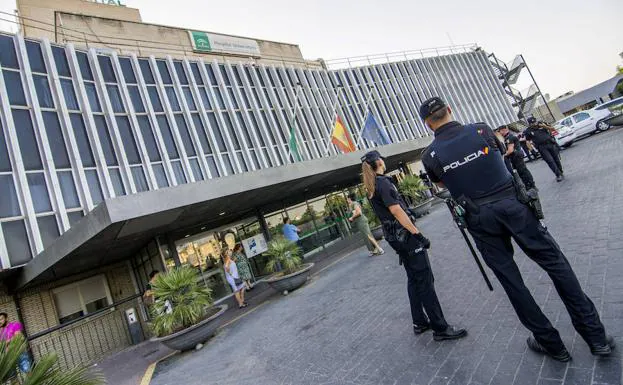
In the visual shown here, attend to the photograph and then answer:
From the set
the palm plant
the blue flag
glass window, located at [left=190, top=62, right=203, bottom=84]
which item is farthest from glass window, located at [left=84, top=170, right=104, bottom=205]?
the palm plant

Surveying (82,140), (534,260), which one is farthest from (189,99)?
(534,260)

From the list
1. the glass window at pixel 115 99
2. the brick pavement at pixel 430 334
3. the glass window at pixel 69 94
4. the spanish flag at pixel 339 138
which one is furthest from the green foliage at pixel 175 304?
the glass window at pixel 115 99

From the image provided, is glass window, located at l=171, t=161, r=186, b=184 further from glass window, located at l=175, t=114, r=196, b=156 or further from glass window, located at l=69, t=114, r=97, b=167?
glass window, located at l=69, t=114, r=97, b=167

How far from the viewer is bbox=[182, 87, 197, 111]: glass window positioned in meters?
19.4

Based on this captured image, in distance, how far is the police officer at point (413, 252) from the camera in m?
3.25

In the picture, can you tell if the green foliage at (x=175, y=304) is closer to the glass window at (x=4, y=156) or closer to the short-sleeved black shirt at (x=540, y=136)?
the short-sleeved black shirt at (x=540, y=136)

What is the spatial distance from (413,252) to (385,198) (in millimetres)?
614

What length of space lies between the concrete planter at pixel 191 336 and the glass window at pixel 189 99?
1606 centimetres

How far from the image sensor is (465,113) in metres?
38.0

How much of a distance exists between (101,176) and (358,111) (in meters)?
21.3

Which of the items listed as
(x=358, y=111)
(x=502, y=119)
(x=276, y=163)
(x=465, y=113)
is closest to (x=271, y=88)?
(x=276, y=163)

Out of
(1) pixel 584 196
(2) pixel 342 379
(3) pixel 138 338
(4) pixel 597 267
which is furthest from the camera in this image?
(3) pixel 138 338

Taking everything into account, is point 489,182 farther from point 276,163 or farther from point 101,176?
point 276,163

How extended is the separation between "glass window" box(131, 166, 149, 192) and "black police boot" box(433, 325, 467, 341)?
15.6 metres
